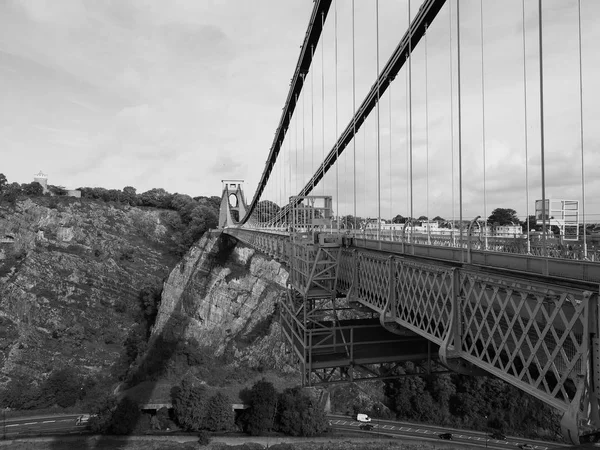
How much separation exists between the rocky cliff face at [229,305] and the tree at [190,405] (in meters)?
7.96

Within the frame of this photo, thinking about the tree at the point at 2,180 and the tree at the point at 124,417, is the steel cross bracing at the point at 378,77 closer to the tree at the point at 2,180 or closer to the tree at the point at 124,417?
the tree at the point at 124,417

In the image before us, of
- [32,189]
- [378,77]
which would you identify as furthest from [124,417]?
[32,189]

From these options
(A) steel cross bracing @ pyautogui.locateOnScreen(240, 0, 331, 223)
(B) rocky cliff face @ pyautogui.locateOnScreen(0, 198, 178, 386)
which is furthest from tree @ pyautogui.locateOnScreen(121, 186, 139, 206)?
(A) steel cross bracing @ pyautogui.locateOnScreen(240, 0, 331, 223)

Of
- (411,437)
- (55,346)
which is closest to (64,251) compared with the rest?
(55,346)

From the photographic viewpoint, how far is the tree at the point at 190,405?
29.6 meters

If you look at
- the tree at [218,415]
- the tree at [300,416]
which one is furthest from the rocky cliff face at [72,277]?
the tree at [300,416]

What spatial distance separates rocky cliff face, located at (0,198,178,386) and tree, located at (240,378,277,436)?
74.8 feet

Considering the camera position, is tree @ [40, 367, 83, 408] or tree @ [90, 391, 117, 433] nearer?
tree @ [90, 391, 117, 433]

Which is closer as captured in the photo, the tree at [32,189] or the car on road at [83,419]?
the car on road at [83,419]

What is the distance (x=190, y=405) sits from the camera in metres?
30.2

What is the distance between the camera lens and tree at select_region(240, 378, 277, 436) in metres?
29.9

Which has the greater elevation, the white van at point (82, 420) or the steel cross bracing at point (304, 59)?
the steel cross bracing at point (304, 59)

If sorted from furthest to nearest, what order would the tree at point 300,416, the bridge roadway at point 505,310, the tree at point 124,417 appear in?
the tree at point 300,416, the tree at point 124,417, the bridge roadway at point 505,310

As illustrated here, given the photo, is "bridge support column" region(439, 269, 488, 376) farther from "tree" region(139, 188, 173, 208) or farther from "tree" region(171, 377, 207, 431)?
"tree" region(139, 188, 173, 208)
